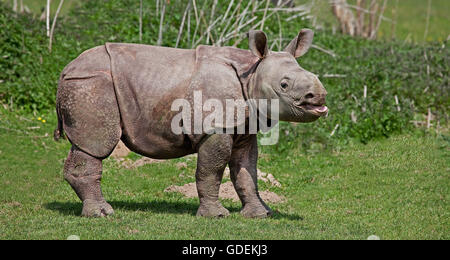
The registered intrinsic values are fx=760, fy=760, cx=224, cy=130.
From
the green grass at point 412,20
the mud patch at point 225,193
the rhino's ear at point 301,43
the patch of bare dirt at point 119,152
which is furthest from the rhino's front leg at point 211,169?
the green grass at point 412,20

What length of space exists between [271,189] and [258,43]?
3.14 meters

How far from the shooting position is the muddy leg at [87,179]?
884cm

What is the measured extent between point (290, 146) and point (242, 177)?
12.7 feet

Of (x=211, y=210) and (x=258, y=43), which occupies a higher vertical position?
(x=258, y=43)

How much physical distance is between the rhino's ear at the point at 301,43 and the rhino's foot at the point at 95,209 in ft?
9.36

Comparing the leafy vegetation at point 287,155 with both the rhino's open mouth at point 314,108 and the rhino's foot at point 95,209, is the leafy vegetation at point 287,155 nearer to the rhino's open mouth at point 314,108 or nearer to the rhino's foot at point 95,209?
the rhino's foot at point 95,209

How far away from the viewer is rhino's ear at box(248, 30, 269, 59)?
8625 millimetres

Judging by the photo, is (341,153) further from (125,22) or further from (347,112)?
(125,22)

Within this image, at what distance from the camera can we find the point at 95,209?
8836 millimetres

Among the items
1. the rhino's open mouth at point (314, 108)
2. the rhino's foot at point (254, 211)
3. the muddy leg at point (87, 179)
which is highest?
the rhino's open mouth at point (314, 108)

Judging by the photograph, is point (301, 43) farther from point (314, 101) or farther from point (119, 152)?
point (119, 152)

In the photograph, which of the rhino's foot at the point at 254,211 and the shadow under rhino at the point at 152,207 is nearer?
the rhino's foot at the point at 254,211

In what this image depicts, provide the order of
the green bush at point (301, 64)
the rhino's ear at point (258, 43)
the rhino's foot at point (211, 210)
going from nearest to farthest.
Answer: the rhino's ear at point (258, 43) < the rhino's foot at point (211, 210) < the green bush at point (301, 64)

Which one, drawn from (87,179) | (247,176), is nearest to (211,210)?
(247,176)
